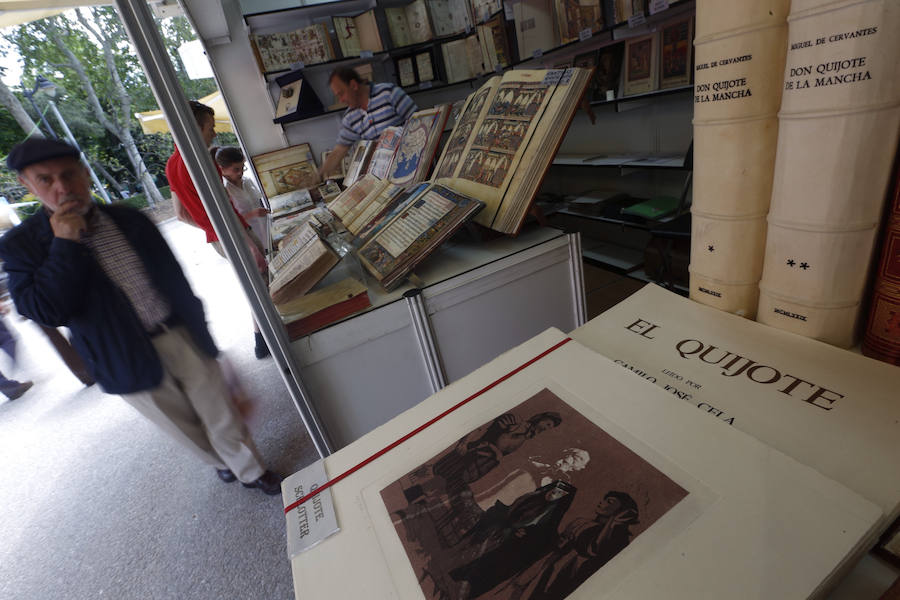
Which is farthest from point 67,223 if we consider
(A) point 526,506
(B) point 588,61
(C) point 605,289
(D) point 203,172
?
(B) point 588,61

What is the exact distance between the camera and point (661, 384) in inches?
21.4

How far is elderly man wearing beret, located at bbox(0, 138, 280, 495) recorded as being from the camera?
1021 mm

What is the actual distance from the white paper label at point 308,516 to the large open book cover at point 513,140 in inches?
30.9

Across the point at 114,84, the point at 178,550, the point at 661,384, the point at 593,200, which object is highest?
the point at 114,84

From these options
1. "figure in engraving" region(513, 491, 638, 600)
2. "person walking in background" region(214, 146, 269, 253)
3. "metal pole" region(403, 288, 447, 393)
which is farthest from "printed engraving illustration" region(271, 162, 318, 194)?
"figure in engraving" region(513, 491, 638, 600)

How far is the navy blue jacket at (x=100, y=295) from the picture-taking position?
3.38 feet

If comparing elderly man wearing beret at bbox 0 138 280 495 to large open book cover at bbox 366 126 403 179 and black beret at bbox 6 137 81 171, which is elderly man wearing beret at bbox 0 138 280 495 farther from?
large open book cover at bbox 366 126 403 179

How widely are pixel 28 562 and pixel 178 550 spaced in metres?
0.68

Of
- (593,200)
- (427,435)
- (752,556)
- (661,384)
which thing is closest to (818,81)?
(661,384)

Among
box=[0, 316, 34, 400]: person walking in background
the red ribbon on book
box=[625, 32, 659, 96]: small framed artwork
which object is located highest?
box=[625, 32, 659, 96]: small framed artwork

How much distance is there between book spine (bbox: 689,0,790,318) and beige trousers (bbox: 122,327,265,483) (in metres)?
1.53

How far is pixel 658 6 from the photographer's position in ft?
5.62

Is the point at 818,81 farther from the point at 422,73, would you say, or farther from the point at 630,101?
the point at 422,73

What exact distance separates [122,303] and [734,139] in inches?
61.6
